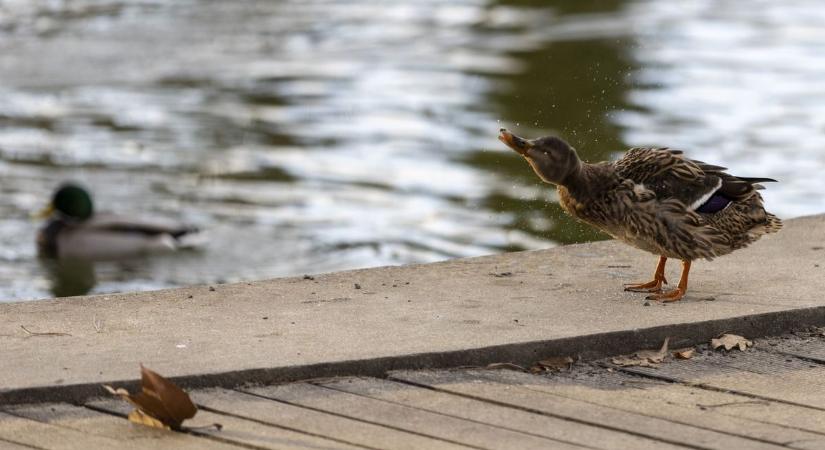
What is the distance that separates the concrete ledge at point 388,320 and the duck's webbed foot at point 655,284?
77mm

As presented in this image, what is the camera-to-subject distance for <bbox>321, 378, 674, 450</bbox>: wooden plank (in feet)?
13.6

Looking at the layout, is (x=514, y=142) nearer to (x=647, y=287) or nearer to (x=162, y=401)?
(x=647, y=287)

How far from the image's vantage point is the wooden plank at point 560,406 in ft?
13.7

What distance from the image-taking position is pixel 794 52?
60.7 ft

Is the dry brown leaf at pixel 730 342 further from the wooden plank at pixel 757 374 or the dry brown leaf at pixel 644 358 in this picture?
the dry brown leaf at pixel 644 358

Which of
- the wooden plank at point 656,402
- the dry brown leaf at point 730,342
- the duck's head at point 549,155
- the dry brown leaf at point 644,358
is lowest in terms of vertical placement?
the wooden plank at point 656,402

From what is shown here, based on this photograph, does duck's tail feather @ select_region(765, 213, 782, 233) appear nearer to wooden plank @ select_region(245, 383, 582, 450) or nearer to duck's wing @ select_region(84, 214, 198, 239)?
wooden plank @ select_region(245, 383, 582, 450)

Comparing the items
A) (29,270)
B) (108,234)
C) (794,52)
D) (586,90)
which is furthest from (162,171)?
(794,52)

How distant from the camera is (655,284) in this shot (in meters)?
5.82

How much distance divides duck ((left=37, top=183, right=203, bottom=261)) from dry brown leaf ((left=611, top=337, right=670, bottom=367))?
25.9ft

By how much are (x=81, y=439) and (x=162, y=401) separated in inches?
9.4

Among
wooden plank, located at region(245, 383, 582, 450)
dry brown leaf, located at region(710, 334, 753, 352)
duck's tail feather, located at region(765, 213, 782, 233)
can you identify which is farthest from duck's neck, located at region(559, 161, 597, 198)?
wooden plank, located at region(245, 383, 582, 450)

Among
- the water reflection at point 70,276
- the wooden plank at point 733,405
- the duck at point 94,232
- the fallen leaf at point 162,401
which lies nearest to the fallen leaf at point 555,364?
the wooden plank at point 733,405

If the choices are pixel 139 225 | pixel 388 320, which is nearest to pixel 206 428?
pixel 388 320
